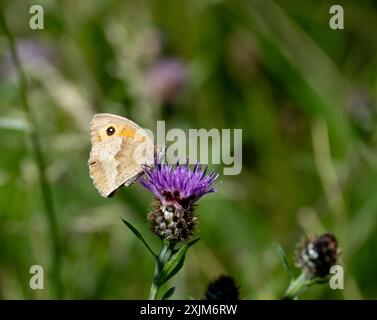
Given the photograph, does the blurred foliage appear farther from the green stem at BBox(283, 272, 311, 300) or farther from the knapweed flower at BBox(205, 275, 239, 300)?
the knapweed flower at BBox(205, 275, 239, 300)

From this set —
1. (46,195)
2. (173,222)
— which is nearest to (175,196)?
(173,222)

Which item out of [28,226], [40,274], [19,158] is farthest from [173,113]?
[40,274]

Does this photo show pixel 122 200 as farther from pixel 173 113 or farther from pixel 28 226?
pixel 173 113
